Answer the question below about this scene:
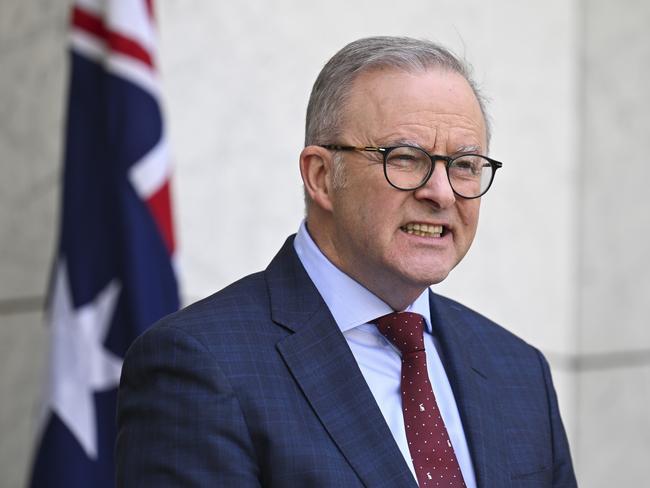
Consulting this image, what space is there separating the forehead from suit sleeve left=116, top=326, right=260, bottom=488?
0.56 m

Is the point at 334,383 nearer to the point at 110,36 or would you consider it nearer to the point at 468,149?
the point at 468,149

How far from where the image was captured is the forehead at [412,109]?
7.52 ft

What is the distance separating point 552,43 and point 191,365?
13.7 feet

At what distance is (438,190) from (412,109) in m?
0.17

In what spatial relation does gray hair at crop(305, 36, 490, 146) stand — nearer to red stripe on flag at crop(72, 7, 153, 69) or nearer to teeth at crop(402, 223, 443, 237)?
teeth at crop(402, 223, 443, 237)

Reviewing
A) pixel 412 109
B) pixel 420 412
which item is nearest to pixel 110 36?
pixel 412 109

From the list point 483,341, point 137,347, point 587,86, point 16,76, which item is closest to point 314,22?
point 16,76

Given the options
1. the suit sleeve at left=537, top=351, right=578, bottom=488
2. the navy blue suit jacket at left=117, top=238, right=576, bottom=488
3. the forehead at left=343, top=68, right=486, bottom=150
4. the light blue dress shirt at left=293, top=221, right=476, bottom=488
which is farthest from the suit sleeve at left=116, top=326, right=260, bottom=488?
A: the suit sleeve at left=537, top=351, right=578, bottom=488

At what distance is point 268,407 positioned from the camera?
212 centimetres

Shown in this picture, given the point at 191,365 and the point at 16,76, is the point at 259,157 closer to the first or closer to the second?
the point at 16,76

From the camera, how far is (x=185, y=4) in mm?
4457

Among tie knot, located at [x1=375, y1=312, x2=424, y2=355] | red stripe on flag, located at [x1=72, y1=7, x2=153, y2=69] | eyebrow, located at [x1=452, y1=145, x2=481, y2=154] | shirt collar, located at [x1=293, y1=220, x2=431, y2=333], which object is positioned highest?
red stripe on flag, located at [x1=72, y1=7, x2=153, y2=69]

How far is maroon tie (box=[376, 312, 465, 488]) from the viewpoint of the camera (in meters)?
2.24

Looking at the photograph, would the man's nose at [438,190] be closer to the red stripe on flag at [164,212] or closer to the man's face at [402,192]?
the man's face at [402,192]
